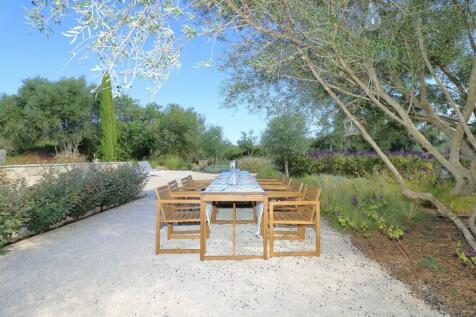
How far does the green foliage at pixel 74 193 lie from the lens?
4.93 meters

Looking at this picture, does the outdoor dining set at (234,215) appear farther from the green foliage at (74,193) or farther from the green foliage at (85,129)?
the green foliage at (85,129)

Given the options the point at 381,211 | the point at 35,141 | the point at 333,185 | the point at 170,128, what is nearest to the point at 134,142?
the point at 170,128

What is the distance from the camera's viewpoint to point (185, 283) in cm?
316

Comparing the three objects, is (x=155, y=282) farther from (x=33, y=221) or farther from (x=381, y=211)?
(x=381, y=211)

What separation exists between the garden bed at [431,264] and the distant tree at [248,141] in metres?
20.2

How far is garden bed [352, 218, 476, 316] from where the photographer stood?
2770mm

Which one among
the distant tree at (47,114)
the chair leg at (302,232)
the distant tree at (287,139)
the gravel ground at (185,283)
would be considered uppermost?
the distant tree at (47,114)

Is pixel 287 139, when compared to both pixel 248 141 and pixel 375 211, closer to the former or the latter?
pixel 375 211

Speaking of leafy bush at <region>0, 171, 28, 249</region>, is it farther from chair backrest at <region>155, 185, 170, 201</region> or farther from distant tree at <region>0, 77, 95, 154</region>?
distant tree at <region>0, 77, 95, 154</region>

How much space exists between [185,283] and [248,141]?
22323 mm

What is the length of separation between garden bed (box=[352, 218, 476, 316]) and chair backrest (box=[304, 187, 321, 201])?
988mm

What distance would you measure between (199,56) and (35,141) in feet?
83.0

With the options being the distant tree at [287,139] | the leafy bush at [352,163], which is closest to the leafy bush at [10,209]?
the leafy bush at [352,163]

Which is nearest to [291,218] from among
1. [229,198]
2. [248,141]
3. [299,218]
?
[299,218]
